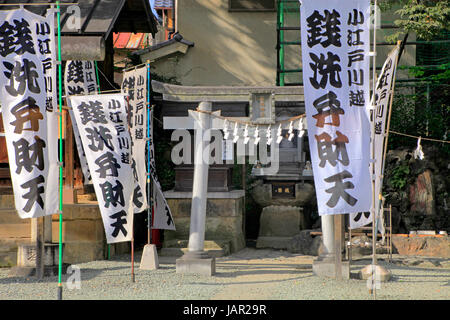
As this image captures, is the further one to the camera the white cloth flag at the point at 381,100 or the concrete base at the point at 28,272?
the concrete base at the point at 28,272

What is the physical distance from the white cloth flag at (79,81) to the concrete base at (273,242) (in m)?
6.11

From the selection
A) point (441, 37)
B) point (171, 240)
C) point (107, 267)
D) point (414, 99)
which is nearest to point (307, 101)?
point (107, 267)

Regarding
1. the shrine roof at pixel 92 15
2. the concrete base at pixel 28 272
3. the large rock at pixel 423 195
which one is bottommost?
the concrete base at pixel 28 272

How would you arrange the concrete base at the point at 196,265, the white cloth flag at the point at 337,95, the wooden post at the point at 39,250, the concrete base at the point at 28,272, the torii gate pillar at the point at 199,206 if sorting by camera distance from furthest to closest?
1. the torii gate pillar at the point at 199,206
2. the concrete base at the point at 196,265
3. the concrete base at the point at 28,272
4. the wooden post at the point at 39,250
5. the white cloth flag at the point at 337,95

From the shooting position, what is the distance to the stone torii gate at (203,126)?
40.0 ft

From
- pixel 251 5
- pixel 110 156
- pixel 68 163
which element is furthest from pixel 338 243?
pixel 251 5

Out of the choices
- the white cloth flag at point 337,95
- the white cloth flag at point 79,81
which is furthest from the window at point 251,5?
the white cloth flag at point 337,95

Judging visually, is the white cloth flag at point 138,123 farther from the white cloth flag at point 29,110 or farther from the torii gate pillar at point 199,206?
the white cloth flag at point 29,110

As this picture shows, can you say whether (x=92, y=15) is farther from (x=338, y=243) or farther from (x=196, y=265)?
(x=338, y=243)

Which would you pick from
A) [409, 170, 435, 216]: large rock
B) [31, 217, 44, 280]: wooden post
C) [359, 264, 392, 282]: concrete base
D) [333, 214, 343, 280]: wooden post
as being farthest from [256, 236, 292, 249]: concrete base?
[31, 217, 44, 280]: wooden post

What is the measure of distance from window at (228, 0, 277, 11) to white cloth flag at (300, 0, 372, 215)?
12.9 m

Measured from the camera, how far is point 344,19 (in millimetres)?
10109

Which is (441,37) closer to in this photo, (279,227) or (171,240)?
(279,227)

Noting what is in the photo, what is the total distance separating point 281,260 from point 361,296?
540 cm
